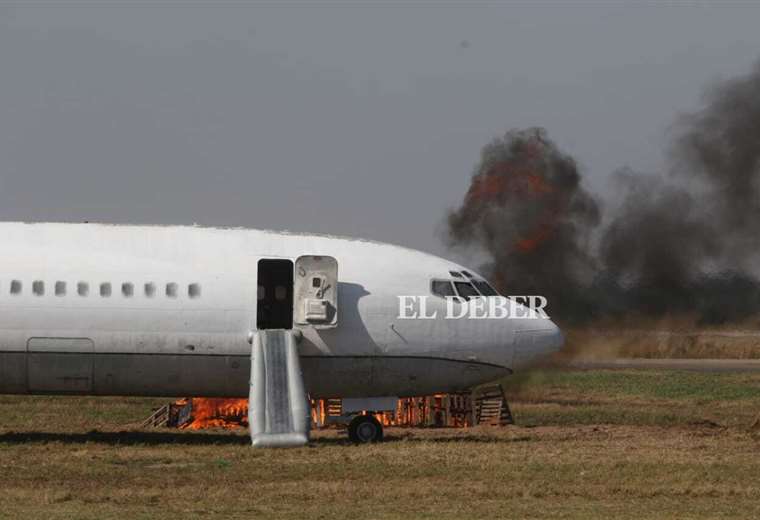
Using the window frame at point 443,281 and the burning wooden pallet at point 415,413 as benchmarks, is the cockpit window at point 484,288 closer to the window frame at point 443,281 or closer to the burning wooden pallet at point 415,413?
the window frame at point 443,281

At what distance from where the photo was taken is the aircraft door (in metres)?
35.3

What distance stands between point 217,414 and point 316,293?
8.35 meters

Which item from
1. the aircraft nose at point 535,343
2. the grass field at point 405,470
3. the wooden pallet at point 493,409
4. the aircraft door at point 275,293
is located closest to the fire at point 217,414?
the grass field at point 405,470

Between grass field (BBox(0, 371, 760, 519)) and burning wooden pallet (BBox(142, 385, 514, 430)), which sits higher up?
burning wooden pallet (BBox(142, 385, 514, 430))

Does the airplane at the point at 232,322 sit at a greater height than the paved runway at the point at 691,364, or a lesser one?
greater

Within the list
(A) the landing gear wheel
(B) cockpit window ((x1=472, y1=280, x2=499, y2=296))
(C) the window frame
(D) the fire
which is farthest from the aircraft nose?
(D) the fire

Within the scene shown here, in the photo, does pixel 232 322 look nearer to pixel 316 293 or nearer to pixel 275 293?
pixel 275 293

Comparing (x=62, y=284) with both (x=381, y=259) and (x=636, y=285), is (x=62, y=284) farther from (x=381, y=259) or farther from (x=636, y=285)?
(x=636, y=285)

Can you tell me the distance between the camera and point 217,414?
41.5 m

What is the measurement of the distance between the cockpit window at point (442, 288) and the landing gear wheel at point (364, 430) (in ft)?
11.7

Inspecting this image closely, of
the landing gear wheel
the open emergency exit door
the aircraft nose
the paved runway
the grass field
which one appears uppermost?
the open emergency exit door

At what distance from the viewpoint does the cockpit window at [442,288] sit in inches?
1428

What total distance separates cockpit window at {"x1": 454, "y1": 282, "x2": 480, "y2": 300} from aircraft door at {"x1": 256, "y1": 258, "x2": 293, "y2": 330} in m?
4.30

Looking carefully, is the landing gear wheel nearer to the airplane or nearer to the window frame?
the airplane
